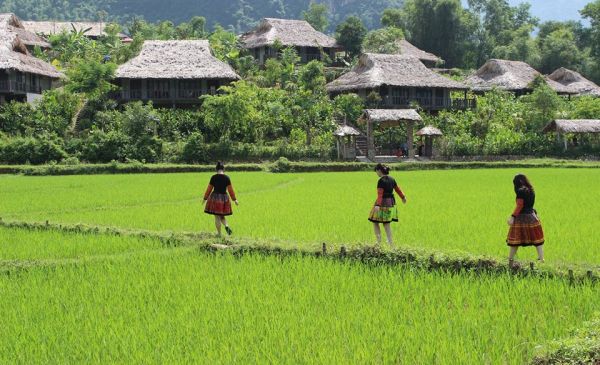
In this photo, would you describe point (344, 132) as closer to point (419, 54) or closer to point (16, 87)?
point (16, 87)

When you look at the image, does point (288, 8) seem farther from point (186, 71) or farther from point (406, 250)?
point (406, 250)

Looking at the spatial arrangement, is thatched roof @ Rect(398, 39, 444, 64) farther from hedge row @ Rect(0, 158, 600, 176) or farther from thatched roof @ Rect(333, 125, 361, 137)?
hedge row @ Rect(0, 158, 600, 176)

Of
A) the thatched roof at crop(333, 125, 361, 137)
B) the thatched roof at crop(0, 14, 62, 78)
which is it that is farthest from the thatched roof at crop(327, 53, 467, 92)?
the thatched roof at crop(0, 14, 62, 78)

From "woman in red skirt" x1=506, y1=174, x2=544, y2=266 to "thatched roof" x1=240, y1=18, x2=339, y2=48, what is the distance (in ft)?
125

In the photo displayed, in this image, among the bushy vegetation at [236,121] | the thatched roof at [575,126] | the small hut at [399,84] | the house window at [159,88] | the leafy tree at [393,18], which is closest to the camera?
the bushy vegetation at [236,121]

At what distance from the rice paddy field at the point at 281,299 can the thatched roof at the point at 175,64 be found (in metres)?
22.2

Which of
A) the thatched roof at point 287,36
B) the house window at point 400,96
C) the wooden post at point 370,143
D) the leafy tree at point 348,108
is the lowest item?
the wooden post at point 370,143

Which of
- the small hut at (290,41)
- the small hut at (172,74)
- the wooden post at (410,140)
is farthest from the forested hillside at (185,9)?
the wooden post at (410,140)

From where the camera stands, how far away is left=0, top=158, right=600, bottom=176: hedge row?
2545 centimetres

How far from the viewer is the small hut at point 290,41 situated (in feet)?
147

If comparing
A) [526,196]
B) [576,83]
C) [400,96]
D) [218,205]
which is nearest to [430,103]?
[400,96]

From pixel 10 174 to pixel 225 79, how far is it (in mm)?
12416

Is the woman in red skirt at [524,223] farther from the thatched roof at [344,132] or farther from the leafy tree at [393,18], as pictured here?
the leafy tree at [393,18]

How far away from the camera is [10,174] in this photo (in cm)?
2597
